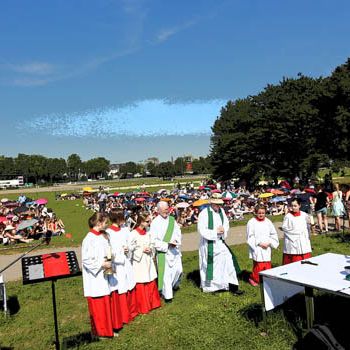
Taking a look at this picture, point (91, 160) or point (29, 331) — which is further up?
point (91, 160)

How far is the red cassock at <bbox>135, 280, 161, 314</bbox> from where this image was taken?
743 centimetres

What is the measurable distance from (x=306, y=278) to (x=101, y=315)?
10.5ft

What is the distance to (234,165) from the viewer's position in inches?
1987

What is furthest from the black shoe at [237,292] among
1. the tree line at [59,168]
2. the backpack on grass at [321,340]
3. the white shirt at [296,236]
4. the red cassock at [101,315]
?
the tree line at [59,168]

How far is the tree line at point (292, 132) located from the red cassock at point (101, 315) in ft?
111

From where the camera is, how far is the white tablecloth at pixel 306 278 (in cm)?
488

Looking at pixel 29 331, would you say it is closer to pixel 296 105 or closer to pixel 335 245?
pixel 335 245

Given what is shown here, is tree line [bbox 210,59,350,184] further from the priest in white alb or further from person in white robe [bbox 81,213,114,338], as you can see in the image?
person in white robe [bbox 81,213,114,338]

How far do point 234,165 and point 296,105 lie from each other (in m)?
11.7

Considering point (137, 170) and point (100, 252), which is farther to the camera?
point (137, 170)

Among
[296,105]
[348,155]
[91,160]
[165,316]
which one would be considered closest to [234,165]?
[296,105]

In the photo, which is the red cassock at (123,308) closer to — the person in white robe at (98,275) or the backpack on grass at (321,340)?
the person in white robe at (98,275)

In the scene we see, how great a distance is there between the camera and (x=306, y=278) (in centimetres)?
516

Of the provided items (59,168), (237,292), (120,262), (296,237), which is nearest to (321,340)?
(120,262)
